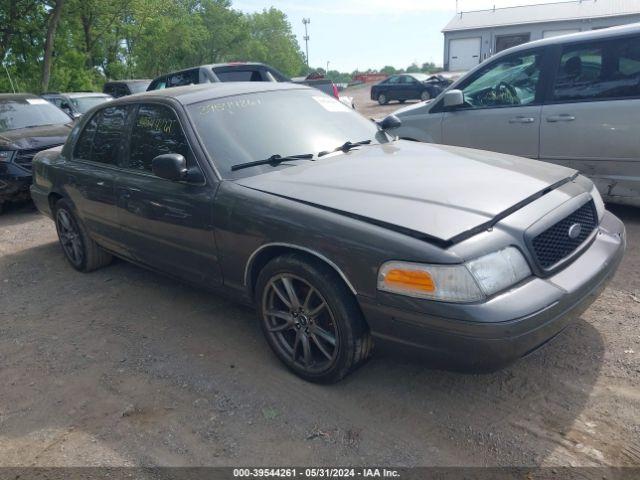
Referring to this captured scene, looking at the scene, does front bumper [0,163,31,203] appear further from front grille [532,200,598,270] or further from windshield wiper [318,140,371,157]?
front grille [532,200,598,270]

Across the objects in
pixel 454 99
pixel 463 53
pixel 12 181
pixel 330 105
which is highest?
pixel 463 53

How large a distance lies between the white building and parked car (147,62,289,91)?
28.2 m

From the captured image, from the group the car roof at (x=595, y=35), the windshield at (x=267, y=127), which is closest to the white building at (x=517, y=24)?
the car roof at (x=595, y=35)

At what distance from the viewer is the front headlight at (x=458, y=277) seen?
2301 mm

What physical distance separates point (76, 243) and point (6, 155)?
3.17 m

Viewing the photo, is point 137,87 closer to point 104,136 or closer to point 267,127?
point 104,136

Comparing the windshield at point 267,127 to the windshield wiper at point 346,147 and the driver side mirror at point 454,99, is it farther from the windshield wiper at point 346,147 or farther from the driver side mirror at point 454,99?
the driver side mirror at point 454,99

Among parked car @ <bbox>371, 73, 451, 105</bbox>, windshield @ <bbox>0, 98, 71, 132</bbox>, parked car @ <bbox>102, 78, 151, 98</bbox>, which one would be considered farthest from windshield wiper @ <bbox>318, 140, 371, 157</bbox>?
parked car @ <bbox>371, 73, 451, 105</bbox>

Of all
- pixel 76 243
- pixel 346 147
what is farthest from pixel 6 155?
pixel 346 147

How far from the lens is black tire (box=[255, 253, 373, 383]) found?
2.64 m

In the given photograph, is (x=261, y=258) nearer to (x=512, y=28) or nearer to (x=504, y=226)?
(x=504, y=226)

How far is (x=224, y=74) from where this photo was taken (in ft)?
30.3

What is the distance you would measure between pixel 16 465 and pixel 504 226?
262 centimetres

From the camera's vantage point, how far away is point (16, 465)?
2557 mm
